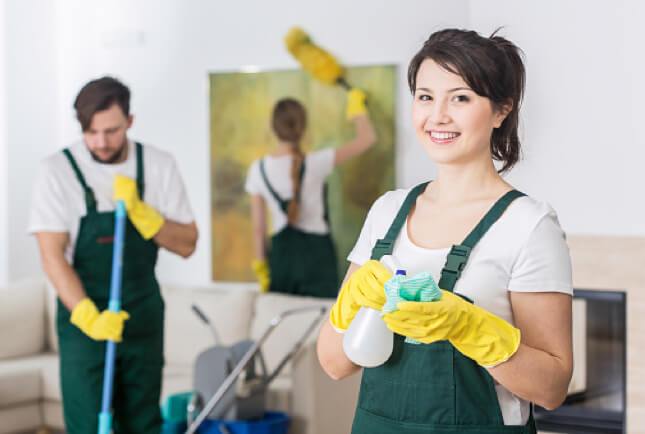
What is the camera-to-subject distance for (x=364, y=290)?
1564 millimetres

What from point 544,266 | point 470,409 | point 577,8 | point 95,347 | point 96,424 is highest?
point 577,8

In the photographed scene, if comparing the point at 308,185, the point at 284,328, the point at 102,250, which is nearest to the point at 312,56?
the point at 308,185

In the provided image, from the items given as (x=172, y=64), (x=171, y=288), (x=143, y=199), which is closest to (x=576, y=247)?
(x=143, y=199)

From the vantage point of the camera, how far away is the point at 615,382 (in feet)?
10.9

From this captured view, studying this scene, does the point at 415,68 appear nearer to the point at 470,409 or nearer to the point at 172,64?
the point at 470,409

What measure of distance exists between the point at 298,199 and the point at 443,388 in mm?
3745

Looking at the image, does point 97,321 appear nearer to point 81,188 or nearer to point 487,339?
point 81,188

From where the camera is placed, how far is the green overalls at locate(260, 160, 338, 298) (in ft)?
17.4

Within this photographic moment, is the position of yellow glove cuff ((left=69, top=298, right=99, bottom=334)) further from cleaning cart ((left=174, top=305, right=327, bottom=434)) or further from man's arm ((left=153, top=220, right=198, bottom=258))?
cleaning cart ((left=174, top=305, right=327, bottom=434))

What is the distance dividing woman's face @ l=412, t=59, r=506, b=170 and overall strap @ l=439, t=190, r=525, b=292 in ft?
0.30

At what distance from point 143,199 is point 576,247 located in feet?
4.53

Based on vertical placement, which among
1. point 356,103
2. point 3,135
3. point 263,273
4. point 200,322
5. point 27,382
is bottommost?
Answer: point 27,382

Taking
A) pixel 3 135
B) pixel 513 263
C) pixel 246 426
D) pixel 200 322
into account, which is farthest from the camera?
pixel 3 135

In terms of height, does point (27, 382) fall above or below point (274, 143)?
below
